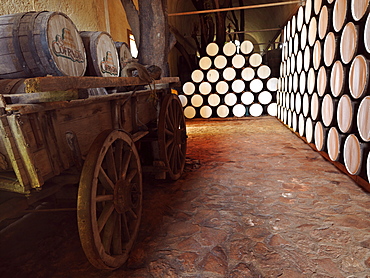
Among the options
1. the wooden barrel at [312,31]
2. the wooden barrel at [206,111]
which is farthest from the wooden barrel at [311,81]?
the wooden barrel at [206,111]

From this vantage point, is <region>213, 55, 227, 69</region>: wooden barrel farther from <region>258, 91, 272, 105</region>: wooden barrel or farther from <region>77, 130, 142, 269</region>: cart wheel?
<region>77, 130, 142, 269</region>: cart wheel

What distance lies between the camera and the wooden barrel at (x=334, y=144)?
3.49 meters

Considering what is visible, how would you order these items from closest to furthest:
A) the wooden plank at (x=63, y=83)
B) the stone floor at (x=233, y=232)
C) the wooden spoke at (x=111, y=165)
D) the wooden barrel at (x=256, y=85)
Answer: the wooden plank at (x=63, y=83)
the wooden spoke at (x=111, y=165)
the stone floor at (x=233, y=232)
the wooden barrel at (x=256, y=85)

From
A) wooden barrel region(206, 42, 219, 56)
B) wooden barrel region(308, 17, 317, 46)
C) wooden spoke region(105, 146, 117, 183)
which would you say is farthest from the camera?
wooden barrel region(206, 42, 219, 56)

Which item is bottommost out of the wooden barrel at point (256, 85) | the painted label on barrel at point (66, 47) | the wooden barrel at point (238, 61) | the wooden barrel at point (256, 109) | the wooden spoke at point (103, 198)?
the wooden barrel at point (256, 109)

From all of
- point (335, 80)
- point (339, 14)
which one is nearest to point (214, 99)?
point (335, 80)

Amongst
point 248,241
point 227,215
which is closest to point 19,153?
point 248,241

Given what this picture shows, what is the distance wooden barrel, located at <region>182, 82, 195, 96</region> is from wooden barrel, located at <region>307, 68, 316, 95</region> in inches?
178

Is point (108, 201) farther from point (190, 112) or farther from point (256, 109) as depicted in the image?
point (256, 109)

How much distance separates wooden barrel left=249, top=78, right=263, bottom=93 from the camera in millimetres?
8523

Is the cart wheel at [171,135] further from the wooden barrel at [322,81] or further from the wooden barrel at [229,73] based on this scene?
the wooden barrel at [229,73]

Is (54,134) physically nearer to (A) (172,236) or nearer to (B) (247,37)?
(A) (172,236)

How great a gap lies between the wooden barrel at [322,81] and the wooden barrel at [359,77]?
765 millimetres

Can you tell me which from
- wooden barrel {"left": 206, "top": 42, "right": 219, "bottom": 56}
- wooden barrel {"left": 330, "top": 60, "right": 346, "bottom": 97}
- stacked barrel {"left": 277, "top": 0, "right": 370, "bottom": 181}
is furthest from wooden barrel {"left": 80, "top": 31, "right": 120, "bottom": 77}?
wooden barrel {"left": 206, "top": 42, "right": 219, "bottom": 56}
